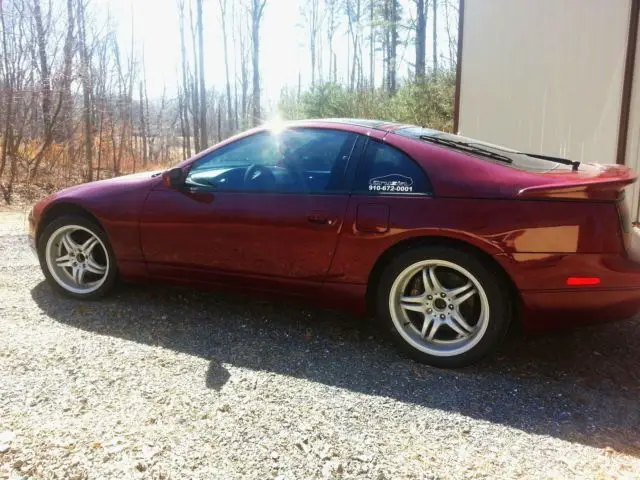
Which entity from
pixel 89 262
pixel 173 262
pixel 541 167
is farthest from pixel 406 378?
pixel 89 262

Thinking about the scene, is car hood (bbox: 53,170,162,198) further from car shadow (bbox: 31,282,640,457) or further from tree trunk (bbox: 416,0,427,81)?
tree trunk (bbox: 416,0,427,81)

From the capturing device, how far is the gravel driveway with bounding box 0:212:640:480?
230 centimetres

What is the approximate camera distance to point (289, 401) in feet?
9.18

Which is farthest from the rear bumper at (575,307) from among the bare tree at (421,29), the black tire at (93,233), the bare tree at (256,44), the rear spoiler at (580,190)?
the bare tree at (421,29)

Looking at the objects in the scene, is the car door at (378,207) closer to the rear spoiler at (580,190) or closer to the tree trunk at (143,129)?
the rear spoiler at (580,190)

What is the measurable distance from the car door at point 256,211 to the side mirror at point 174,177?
0.04m

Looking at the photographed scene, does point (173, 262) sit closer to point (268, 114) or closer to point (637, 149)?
point (637, 149)

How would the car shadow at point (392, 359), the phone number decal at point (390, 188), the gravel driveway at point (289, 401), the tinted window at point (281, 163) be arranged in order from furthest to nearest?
the tinted window at point (281, 163) < the phone number decal at point (390, 188) < the car shadow at point (392, 359) < the gravel driveway at point (289, 401)

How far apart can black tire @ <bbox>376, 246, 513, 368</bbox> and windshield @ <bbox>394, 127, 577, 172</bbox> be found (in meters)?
0.64

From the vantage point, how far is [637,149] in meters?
6.21

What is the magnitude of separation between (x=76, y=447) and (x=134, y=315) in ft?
5.46

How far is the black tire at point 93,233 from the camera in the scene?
4170mm

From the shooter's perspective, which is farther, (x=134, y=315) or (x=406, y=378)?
(x=134, y=315)

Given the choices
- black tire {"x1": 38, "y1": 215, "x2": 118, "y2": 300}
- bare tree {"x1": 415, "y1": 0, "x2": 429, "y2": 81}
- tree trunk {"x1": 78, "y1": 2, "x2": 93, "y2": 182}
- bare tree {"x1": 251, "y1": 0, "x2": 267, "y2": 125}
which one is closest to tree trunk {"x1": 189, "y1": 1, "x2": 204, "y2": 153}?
bare tree {"x1": 251, "y1": 0, "x2": 267, "y2": 125}
